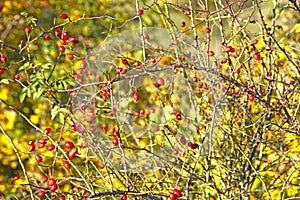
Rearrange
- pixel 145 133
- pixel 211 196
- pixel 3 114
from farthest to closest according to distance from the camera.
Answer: pixel 3 114, pixel 145 133, pixel 211 196

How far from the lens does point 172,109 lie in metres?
2.36

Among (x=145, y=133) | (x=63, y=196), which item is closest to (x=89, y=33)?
(x=145, y=133)

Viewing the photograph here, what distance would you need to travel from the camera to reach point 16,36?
445 centimetres

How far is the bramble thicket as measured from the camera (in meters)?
1.73

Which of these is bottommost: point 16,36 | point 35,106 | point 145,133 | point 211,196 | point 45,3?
point 211,196

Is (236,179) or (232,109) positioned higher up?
(232,109)

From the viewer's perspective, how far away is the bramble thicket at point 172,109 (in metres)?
1.73

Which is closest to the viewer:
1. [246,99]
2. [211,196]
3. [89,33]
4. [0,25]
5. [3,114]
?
[246,99]

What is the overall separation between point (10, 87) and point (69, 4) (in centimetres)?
109

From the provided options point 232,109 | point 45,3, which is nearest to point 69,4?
point 45,3

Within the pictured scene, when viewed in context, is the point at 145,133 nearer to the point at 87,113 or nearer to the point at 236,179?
the point at 87,113

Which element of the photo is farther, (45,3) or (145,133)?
(45,3)

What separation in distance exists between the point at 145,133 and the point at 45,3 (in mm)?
2370

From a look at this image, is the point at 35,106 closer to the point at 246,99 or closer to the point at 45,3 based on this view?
the point at 45,3
